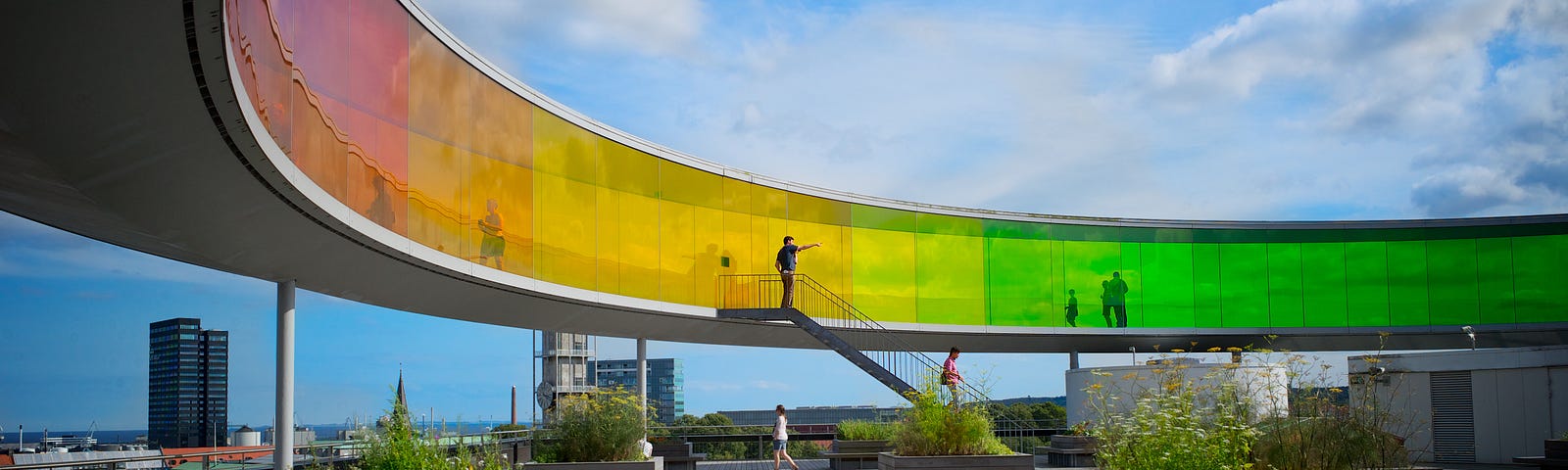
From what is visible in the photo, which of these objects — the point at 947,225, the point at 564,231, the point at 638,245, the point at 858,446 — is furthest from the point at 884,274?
the point at 564,231

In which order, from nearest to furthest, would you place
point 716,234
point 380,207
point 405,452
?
point 405,452 < point 380,207 < point 716,234

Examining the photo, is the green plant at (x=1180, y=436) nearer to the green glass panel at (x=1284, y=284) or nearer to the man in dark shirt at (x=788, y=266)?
the man in dark shirt at (x=788, y=266)

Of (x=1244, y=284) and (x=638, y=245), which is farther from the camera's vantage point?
(x=1244, y=284)

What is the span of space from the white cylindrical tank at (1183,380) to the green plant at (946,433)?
127 centimetres

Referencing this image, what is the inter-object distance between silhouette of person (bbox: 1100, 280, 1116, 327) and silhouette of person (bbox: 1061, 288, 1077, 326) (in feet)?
2.29

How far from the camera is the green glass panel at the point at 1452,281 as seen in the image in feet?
92.3

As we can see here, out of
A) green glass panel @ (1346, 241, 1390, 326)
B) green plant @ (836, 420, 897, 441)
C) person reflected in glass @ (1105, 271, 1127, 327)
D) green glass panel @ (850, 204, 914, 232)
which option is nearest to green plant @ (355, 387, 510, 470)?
green plant @ (836, 420, 897, 441)

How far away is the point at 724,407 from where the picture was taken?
279 ft

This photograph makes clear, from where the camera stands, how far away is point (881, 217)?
26.3 metres

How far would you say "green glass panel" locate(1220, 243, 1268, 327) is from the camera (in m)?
28.7

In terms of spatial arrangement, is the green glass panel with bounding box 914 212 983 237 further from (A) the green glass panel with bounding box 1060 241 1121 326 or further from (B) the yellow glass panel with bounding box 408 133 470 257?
(B) the yellow glass panel with bounding box 408 133 470 257

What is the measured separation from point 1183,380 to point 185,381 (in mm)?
93247

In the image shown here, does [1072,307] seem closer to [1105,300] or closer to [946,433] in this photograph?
[1105,300]

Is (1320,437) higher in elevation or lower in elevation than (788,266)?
lower
